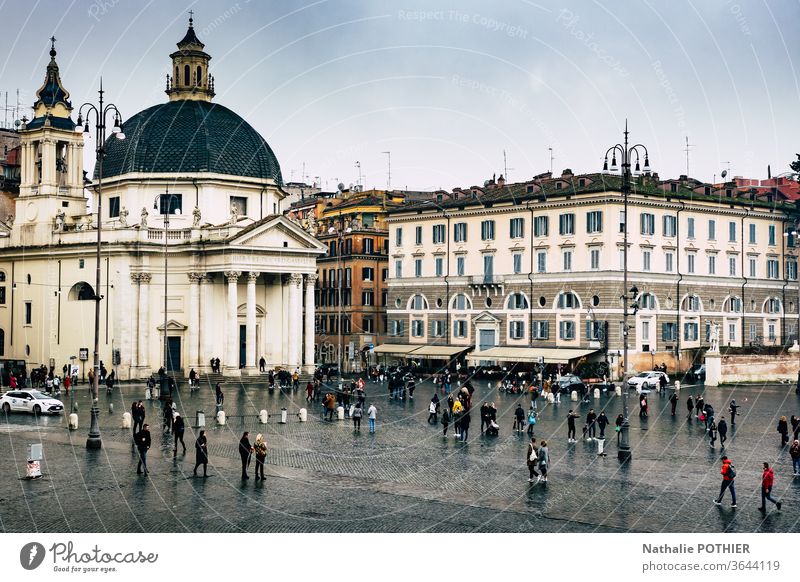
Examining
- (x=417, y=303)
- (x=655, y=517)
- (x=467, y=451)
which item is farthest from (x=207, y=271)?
(x=655, y=517)

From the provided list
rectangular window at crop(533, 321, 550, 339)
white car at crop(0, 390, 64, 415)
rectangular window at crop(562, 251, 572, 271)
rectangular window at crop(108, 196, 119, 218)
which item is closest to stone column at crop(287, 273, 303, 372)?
rectangular window at crop(108, 196, 119, 218)

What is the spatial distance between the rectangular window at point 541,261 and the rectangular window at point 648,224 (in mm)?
6350

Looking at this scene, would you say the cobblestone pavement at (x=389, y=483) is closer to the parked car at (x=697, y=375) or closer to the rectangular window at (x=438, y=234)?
the parked car at (x=697, y=375)

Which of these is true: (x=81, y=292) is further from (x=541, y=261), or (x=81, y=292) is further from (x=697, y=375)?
(x=697, y=375)

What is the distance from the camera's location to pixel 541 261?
7225 centimetres

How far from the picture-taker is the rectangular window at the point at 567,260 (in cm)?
7038

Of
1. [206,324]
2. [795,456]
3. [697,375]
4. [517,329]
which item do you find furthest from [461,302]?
[795,456]

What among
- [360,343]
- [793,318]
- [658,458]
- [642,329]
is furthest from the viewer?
[360,343]

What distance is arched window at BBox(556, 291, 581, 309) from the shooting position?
69812 mm

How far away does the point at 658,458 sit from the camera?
33.7m

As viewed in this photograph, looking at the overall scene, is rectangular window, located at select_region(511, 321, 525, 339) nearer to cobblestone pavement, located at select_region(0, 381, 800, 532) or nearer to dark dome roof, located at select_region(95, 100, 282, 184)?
dark dome roof, located at select_region(95, 100, 282, 184)

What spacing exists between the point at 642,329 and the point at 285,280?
22.5 metres

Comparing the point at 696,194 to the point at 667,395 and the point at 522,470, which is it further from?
the point at 522,470

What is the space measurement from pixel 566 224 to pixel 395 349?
16748 mm
